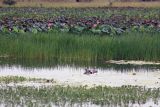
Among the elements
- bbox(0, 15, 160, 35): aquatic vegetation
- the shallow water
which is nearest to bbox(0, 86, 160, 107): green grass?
the shallow water

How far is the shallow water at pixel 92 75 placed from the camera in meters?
13.7

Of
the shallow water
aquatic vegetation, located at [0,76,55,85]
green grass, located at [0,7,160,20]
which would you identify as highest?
aquatic vegetation, located at [0,76,55,85]

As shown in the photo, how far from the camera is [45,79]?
46.1 ft

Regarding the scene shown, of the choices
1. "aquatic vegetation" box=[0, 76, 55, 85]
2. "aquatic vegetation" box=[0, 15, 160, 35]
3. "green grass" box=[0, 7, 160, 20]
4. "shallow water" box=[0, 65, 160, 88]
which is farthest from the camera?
"green grass" box=[0, 7, 160, 20]

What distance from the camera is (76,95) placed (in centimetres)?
1179

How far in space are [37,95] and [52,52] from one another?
6.99 metres

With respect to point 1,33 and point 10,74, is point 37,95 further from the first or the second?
point 1,33

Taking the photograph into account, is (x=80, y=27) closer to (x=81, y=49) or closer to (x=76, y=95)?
(x=81, y=49)

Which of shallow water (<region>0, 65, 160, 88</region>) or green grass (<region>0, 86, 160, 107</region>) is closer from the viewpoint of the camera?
green grass (<region>0, 86, 160, 107</region>)

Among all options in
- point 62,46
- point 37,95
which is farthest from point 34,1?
point 37,95

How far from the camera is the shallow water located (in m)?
13.7

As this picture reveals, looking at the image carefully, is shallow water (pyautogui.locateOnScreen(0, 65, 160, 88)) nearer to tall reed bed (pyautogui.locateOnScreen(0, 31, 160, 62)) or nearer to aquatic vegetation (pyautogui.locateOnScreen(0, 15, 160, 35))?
tall reed bed (pyautogui.locateOnScreen(0, 31, 160, 62))

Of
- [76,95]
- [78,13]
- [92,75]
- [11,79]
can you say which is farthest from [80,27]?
[78,13]

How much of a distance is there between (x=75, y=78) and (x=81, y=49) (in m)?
4.36
